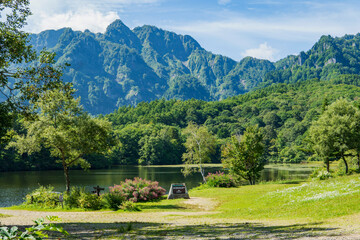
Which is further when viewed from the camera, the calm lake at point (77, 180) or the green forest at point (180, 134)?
the green forest at point (180, 134)

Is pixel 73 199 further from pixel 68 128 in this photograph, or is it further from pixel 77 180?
pixel 77 180

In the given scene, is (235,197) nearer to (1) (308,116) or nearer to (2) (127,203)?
(2) (127,203)

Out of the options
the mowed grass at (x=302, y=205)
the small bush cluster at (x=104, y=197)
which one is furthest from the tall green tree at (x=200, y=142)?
the mowed grass at (x=302, y=205)

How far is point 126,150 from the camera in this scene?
138375 millimetres

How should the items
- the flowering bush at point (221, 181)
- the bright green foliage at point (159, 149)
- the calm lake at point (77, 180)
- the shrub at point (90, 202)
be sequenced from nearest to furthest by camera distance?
1. the shrub at point (90, 202)
2. the flowering bush at point (221, 181)
3. the calm lake at point (77, 180)
4. the bright green foliage at point (159, 149)

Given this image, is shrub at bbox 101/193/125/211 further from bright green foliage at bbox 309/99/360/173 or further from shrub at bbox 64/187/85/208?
bright green foliage at bbox 309/99/360/173

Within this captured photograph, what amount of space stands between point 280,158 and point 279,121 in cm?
4633

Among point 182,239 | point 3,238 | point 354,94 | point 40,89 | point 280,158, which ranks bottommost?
point 280,158

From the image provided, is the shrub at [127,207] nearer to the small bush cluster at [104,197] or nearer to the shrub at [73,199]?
the small bush cluster at [104,197]

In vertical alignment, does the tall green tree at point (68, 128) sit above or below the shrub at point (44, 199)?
above

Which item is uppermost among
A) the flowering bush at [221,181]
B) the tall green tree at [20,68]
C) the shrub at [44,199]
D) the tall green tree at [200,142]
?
the tall green tree at [20,68]

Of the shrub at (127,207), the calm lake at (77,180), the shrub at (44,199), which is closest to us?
the shrub at (127,207)

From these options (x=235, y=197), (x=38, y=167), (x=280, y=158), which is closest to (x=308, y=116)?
(x=280, y=158)

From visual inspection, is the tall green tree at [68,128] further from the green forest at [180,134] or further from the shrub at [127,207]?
the green forest at [180,134]
